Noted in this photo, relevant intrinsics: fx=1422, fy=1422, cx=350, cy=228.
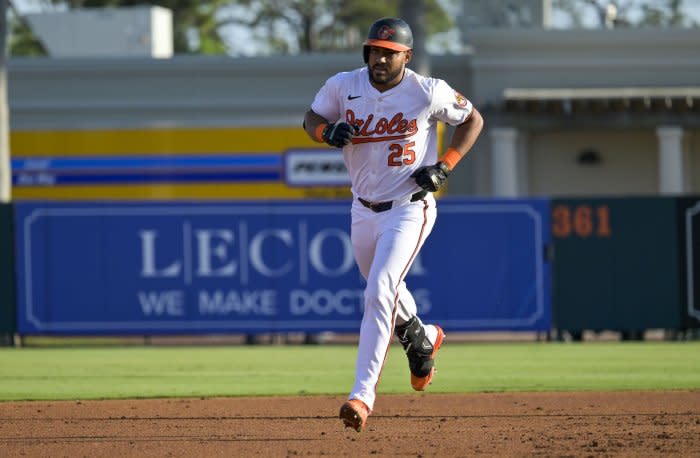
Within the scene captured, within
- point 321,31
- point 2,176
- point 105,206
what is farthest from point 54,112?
point 321,31

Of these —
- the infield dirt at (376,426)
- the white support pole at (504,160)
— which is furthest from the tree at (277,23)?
the infield dirt at (376,426)

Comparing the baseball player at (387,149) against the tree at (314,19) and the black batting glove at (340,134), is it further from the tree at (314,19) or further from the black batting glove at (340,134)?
the tree at (314,19)

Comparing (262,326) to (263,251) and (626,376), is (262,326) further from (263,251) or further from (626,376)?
(626,376)

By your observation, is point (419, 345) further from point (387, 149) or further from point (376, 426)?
point (387, 149)

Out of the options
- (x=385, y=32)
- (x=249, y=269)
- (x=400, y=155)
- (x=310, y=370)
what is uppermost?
(x=385, y=32)

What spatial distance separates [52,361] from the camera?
1466cm


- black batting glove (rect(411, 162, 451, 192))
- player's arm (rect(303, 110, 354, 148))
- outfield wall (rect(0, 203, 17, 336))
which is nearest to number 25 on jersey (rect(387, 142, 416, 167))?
black batting glove (rect(411, 162, 451, 192))

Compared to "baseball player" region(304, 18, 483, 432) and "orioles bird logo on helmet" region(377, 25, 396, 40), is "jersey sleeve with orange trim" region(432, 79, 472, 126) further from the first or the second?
"orioles bird logo on helmet" region(377, 25, 396, 40)

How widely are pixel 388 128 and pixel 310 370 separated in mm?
5451

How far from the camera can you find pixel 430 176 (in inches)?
316

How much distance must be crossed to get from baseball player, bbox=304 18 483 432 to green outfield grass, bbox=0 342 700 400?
9.83 ft

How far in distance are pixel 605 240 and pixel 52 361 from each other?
7.12m

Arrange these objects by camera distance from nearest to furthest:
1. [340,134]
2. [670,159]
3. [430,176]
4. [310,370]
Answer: [340,134]
[430,176]
[310,370]
[670,159]

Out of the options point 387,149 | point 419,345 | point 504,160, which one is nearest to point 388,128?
point 387,149
